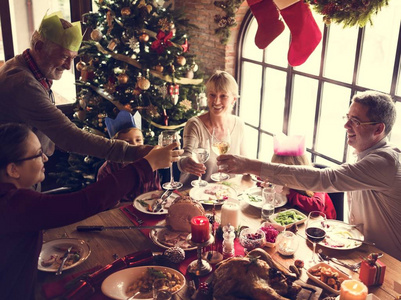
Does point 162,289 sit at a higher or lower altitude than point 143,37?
lower

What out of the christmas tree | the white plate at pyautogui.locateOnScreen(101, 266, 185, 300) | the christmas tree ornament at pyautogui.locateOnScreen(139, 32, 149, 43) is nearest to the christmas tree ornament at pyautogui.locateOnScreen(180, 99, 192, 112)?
the christmas tree

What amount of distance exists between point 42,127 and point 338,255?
1.72 metres

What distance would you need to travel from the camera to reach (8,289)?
5.12 ft

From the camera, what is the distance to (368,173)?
2113 millimetres

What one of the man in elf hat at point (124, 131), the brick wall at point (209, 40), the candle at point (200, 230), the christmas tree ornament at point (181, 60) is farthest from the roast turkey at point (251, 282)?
the brick wall at point (209, 40)

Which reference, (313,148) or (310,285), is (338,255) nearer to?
(310,285)

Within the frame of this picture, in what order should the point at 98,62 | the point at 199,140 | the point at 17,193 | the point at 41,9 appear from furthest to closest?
the point at 41,9 → the point at 98,62 → the point at 199,140 → the point at 17,193

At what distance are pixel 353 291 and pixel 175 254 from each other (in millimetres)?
757

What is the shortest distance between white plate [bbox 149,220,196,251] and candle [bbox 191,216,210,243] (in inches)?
12.9

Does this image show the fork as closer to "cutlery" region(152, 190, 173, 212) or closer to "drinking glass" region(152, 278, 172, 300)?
"cutlery" region(152, 190, 173, 212)

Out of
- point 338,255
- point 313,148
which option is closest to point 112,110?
point 313,148

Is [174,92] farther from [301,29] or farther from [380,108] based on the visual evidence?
[380,108]

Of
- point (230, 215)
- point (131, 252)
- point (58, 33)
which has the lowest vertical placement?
point (131, 252)

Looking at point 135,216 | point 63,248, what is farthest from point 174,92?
point 63,248
